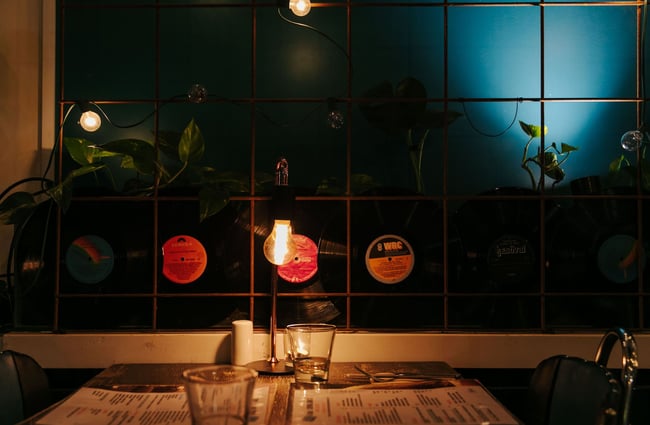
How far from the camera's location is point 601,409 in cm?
116

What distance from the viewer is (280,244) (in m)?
1.63

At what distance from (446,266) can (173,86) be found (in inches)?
43.7

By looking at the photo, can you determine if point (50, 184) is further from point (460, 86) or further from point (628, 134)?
point (628, 134)

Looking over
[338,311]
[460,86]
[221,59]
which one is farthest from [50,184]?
[460,86]

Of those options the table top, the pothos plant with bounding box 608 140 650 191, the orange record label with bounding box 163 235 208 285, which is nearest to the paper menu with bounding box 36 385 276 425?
the table top

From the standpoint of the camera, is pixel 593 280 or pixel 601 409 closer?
pixel 601 409

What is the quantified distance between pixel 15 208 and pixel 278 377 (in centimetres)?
84

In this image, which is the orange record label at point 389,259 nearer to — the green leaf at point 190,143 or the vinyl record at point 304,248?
the vinyl record at point 304,248

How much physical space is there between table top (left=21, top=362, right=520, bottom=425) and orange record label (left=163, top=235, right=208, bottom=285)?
243mm

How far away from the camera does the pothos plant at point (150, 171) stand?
5.65 ft

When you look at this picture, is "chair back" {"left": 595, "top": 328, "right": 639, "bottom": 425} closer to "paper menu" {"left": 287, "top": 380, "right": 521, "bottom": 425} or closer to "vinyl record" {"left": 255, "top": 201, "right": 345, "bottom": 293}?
"paper menu" {"left": 287, "top": 380, "right": 521, "bottom": 425}

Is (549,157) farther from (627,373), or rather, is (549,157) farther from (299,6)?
(627,373)

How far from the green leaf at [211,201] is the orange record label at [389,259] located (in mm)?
417

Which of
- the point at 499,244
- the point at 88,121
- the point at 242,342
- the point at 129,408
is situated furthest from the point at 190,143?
the point at 499,244
